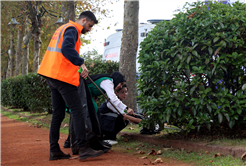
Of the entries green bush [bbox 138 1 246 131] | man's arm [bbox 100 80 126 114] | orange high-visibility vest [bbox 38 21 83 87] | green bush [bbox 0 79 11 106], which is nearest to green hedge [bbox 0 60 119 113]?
green bush [bbox 0 79 11 106]

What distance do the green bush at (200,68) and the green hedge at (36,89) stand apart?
413 centimetres

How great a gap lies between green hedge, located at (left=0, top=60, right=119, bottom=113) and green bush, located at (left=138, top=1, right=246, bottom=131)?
162 inches

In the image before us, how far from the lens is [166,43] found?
447 centimetres

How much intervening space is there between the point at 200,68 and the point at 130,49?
10.5ft

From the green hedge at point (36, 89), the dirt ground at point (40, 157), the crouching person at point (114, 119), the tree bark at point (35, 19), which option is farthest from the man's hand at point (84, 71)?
the tree bark at point (35, 19)

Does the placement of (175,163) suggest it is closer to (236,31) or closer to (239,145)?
(239,145)

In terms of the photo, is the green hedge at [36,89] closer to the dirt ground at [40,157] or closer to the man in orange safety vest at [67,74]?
the dirt ground at [40,157]

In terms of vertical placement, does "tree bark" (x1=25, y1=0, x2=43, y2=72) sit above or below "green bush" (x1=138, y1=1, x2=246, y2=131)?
above

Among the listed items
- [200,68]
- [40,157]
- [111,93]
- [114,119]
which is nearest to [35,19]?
[114,119]

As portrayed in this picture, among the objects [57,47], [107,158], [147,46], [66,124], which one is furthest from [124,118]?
[66,124]

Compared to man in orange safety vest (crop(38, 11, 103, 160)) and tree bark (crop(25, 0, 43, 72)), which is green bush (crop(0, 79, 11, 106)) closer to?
tree bark (crop(25, 0, 43, 72))

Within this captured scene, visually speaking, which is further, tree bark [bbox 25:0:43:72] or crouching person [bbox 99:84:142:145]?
tree bark [bbox 25:0:43:72]

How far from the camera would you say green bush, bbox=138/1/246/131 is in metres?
3.99

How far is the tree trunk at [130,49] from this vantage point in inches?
272
